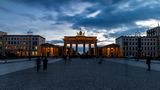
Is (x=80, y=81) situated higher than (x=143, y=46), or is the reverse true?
(x=143, y=46)

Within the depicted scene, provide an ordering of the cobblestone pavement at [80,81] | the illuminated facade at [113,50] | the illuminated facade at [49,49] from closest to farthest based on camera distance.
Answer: the cobblestone pavement at [80,81] < the illuminated facade at [49,49] < the illuminated facade at [113,50]

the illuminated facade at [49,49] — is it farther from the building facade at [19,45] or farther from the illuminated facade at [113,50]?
the illuminated facade at [113,50]

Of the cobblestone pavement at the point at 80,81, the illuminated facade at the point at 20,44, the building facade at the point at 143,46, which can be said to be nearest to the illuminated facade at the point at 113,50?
the building facade at the point at 143,46

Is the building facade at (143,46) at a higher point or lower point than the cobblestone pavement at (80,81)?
higher

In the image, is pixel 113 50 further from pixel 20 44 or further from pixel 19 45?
pixel 19 45

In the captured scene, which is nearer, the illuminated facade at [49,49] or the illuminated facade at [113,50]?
the illuminated facade at [49,49]

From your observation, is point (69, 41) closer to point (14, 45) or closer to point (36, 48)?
point (36, 48)

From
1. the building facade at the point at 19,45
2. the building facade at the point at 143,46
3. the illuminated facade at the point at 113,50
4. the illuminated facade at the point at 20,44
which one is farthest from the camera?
the building facade at the point at 143,46

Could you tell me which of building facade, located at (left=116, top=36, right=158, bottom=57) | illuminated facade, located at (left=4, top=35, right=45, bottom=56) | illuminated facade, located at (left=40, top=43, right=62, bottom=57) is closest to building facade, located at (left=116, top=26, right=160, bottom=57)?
building facade, located at (left=116, top=36, right=158, bottom=57)

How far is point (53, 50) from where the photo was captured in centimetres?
15900

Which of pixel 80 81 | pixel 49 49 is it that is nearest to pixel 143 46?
pixel 49 49

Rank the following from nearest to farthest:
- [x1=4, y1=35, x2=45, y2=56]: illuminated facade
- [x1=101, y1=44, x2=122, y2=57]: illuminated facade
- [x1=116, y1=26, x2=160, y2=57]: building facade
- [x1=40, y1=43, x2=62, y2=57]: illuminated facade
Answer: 1. [x1=40, y1=43, x2=62, y2=57]: illuminated facade
2. [x1=101, y1=44, x2=122, y2=57]: illuminated facade
3. [x1=4, y1=35, x2=45, y2=56]: illuminated facade
4. [x1=116, y1=26, x2=160, y2=57]: building facade

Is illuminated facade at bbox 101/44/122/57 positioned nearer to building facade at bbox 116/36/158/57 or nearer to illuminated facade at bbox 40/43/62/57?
building facade at bbox 116/36/158/57

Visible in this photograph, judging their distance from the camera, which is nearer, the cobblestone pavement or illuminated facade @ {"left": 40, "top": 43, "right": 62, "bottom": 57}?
the cobblestone pavement
